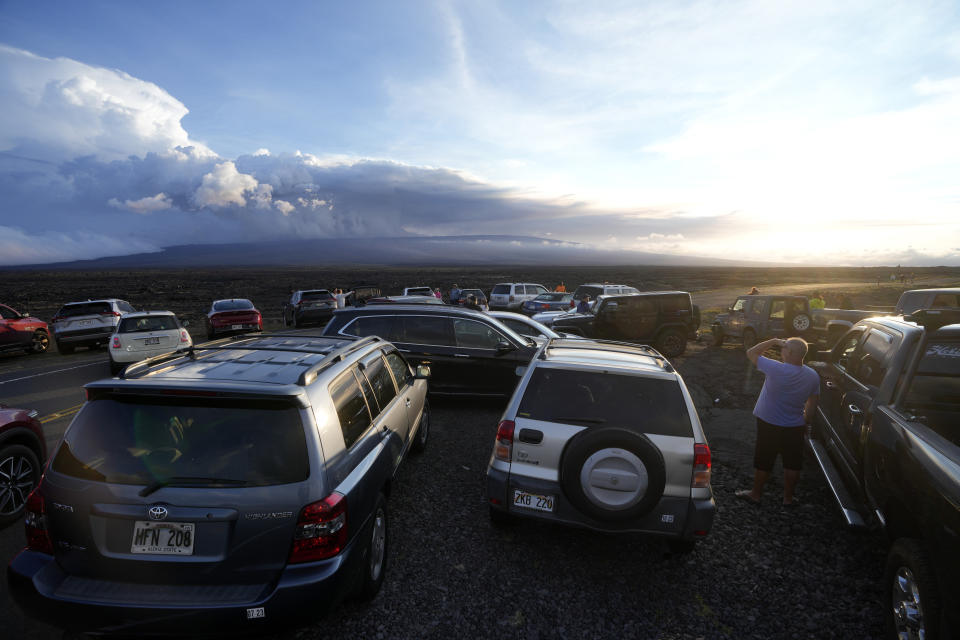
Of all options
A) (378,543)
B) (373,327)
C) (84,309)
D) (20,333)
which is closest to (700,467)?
(378,543)

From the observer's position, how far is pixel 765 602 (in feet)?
11.9

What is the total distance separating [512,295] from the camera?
92.7ft

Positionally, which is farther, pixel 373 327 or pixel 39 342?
pixel 39 342

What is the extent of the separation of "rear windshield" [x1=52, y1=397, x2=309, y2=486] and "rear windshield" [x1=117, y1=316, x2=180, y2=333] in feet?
36.9

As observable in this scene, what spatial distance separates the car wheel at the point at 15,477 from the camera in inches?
174

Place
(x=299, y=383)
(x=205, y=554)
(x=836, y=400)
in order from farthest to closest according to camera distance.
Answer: (x=836, y=400) < (x=299, y=383) < (x=205, y=554)

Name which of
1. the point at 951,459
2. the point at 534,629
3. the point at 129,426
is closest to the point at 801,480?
the point at 951,459

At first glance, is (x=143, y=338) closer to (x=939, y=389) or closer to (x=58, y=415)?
(x=58, y=415)

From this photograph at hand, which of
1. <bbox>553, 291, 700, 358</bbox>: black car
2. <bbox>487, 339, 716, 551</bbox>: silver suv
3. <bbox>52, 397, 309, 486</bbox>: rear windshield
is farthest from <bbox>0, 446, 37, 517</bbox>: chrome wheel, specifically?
→ <bbox>553, 291, 700, 358</bbox>: black car

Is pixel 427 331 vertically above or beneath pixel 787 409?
above

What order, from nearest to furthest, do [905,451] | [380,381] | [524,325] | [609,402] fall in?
[905,451], [609,402], [380,381], [524,325]

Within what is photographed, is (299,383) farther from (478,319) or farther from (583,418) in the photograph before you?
(478,319)

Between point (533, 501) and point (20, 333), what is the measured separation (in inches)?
743

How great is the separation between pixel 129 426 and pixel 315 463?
3.56 feet
